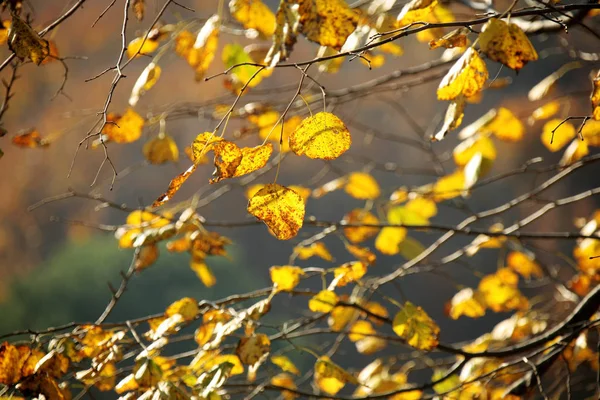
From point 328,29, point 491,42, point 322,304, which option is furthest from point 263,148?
point 322,304

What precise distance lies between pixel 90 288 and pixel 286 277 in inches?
97.0

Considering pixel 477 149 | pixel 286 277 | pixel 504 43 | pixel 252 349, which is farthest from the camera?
pixel 477 149

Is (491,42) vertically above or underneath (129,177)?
above

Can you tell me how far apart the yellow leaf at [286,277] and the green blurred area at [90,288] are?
2222 mm

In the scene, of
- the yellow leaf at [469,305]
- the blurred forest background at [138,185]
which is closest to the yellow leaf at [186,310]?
the yellow leaf at [469,305]

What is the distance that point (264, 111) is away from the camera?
1.27 meters

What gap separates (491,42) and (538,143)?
338 centimetres

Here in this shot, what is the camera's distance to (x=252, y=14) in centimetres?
96

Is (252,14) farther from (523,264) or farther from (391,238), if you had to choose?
(523,264)

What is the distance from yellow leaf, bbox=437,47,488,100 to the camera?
1.97ft

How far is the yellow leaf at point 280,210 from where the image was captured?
0.59m

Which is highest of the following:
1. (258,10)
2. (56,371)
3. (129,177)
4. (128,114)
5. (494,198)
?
(258,10)

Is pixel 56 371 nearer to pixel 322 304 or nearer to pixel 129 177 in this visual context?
pixel 322 304

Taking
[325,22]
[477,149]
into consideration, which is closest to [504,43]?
[325,22]
